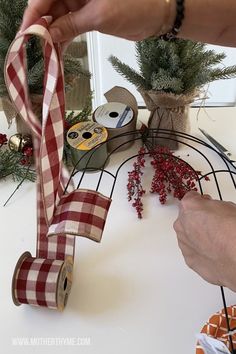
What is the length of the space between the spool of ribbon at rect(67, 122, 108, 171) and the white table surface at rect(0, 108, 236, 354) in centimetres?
10

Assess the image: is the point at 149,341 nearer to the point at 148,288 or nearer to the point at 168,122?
the point at 148,288

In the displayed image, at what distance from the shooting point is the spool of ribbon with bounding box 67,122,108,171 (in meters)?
0.76

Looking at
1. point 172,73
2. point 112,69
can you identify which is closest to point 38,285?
point 172,73

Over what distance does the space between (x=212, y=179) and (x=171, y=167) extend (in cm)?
10

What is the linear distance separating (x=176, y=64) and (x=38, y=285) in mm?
453

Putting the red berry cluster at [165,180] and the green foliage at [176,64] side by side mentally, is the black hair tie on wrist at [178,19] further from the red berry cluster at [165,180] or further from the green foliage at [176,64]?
the red berry cluster at [165,180]

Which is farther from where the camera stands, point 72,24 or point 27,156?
point 27,156

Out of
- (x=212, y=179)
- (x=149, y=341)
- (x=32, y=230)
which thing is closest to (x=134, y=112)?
(x=212, y=179)

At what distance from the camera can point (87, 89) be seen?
6.50 feet

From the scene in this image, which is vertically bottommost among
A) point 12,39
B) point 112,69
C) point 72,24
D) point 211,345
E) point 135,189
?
point 211,345

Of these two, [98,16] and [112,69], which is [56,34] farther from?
[112,69]

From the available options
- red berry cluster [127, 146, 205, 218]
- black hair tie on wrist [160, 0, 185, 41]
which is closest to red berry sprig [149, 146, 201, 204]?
red berry cluster [127, 146, 205, 218]

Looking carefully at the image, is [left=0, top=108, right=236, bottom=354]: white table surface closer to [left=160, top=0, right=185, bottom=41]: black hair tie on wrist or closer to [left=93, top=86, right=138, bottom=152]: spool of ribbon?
[left=93, top=86, right=138, bottom=152]: spool of ribbon

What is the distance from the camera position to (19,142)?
81 cm
